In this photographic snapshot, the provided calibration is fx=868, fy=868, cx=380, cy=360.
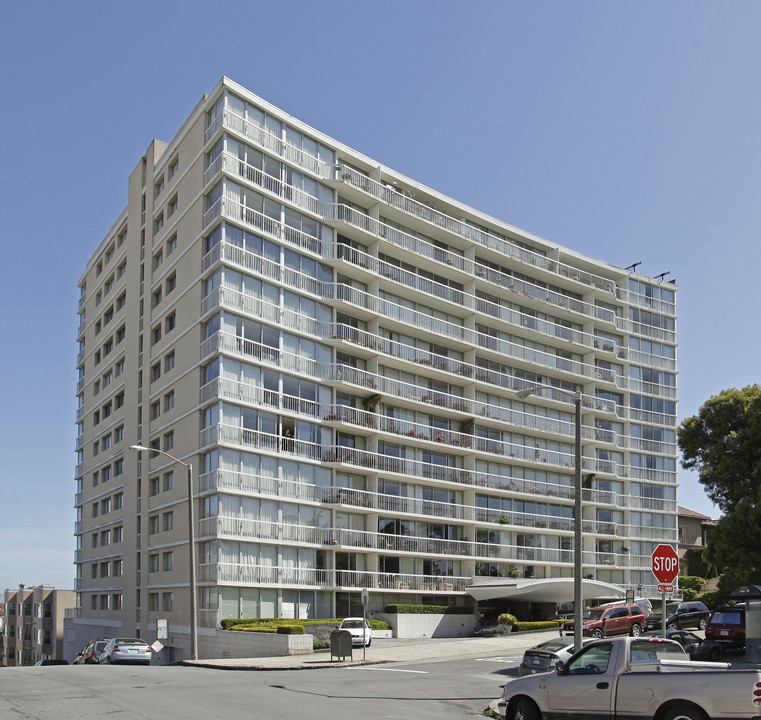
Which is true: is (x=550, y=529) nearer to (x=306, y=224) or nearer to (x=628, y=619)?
(x=628, y=619)

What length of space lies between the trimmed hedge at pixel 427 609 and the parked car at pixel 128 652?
14.6m

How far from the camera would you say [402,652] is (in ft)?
122

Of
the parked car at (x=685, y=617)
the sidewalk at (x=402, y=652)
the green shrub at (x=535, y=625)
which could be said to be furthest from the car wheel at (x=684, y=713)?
the green shrub at (x=535, y=625)

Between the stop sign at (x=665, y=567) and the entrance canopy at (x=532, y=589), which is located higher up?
the stop sign at (x=665, y=567)

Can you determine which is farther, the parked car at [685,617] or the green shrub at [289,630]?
the parked car at [685,617]

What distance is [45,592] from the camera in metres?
108

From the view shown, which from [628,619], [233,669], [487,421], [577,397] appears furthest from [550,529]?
[577,397]

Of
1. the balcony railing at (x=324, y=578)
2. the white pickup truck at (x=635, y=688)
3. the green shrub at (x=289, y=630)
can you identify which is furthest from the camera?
the balcony railing at (x=324, y=578)

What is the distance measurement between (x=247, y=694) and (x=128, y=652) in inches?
623

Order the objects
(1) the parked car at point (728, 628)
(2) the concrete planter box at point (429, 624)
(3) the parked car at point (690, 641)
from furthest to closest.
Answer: (2) the concrete planter box at point (429, 624), (1) the parked car at point (728, 628), (3) the parked car at point (690, 641)

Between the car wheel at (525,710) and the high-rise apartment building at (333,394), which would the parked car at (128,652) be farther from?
the car wheel at (525,710)

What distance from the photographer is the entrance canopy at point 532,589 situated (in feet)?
155

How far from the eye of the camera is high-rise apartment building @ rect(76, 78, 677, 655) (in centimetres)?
4222

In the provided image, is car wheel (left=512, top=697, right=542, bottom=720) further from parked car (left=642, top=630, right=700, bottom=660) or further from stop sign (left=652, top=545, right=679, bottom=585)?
parked car (left=642, top=630, right=700, bottom=660)
